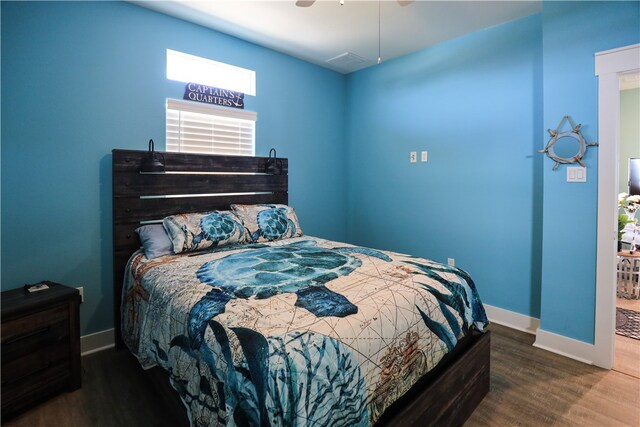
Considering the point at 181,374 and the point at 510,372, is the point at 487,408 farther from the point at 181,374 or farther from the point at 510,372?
the point at 181,374

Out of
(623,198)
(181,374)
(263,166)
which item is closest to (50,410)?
(181,374)

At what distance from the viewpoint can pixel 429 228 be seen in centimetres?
355

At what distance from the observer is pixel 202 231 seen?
2516 millimetres

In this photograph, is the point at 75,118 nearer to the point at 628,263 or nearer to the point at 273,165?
the point at 273,165

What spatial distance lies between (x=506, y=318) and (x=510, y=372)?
89 cm

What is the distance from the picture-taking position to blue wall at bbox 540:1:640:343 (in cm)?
227

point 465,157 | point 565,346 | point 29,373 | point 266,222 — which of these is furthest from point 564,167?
point 29,373

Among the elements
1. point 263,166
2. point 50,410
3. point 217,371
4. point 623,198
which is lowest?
point 50,410

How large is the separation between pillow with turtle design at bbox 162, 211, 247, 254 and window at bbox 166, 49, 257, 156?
0.73 meters

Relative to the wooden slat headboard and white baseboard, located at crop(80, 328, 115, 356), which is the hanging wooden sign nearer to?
the wooden slat headboard

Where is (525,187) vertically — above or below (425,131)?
below

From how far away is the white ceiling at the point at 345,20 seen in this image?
2641 mm

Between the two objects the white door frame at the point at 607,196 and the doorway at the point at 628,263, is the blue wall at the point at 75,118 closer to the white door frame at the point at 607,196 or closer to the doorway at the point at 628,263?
the white door frame at the point at 607,196

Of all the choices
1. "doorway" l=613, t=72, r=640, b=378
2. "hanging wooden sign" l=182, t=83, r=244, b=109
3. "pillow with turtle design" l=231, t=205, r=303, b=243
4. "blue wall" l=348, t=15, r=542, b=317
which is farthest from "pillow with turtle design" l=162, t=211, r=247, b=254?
"doorway" l=613, t=72, r=640, b=378
